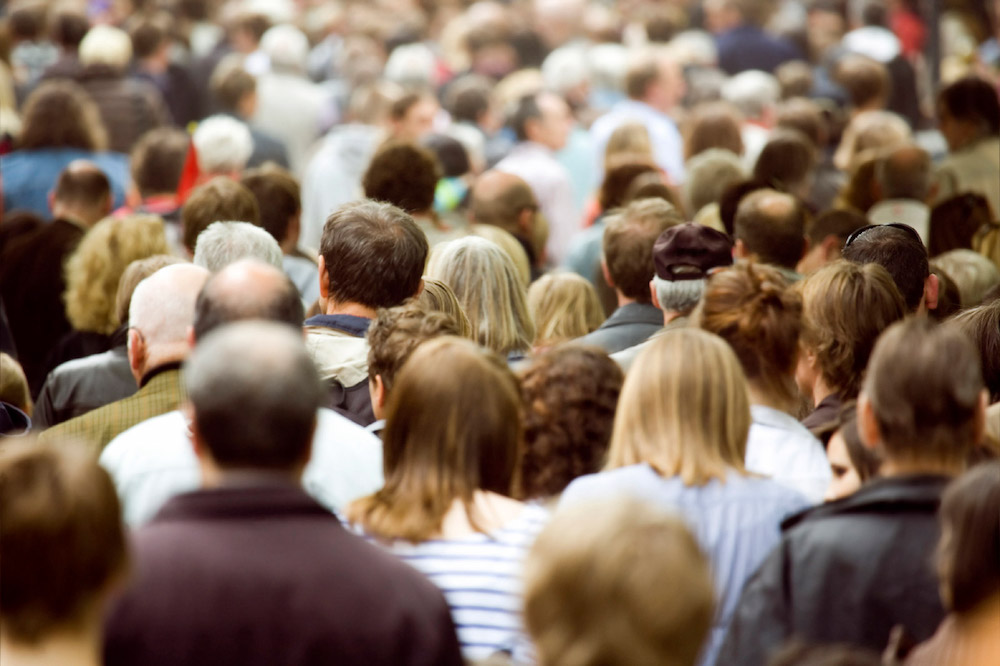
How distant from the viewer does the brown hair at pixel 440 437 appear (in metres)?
2.99

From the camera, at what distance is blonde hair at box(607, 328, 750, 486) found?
309cm

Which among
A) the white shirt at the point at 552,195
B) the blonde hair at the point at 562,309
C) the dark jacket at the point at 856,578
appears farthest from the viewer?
the white shirt at the point at 552,195

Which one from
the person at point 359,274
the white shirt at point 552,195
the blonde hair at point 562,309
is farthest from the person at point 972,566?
the white shirt at point 552,195

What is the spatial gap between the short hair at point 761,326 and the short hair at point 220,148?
425 centimetres

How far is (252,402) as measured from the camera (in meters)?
2.48

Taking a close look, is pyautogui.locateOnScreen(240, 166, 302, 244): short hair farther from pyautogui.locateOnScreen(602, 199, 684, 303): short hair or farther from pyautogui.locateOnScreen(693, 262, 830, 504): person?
pyautogui.locateOnScreen(693, 262, 830, 504): person

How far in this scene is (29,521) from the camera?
2.27 metres

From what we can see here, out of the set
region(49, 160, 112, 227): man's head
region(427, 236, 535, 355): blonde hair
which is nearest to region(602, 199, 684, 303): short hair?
region(427, 236, 535, 355): blonde hair

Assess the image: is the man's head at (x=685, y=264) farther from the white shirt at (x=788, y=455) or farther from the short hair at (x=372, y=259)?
the white shirt at (x=788, y=455)

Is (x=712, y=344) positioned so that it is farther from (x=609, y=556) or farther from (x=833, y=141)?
(x=833, y=141)

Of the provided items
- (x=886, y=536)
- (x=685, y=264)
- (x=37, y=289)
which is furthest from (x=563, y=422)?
(x=37, y=289)

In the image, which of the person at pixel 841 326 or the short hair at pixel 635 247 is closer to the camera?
→ the person at pixel 841 326

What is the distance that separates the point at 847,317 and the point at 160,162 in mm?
4023

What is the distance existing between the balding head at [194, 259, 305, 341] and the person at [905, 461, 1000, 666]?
155 cm
